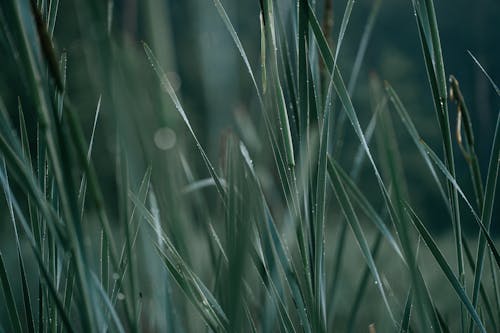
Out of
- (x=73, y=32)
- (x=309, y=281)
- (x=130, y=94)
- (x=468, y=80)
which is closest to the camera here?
(x=130, y=94)

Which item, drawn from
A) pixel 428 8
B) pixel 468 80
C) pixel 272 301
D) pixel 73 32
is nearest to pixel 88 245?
pixel 272 301

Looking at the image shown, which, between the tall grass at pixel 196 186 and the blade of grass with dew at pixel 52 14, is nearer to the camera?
the tall grass at pixel 196 186

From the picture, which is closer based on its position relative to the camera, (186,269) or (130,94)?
(130,94)

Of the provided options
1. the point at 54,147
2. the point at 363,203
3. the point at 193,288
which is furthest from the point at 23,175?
the point at 363,203

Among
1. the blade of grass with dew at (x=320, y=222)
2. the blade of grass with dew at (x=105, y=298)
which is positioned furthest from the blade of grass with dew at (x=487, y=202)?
the blade of grass with dew at (x=105, y=298)

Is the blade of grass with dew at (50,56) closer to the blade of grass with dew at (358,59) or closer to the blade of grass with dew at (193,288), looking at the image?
the blade of grass with dew at (193,288)

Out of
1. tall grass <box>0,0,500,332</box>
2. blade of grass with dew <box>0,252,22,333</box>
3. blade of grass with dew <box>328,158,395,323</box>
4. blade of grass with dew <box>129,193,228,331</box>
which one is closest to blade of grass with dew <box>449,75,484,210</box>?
tall grass <box>0,0,500,332</box>

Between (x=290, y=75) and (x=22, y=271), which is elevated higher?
(x=290, y=75)

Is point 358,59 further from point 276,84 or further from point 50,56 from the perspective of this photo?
point 50,56

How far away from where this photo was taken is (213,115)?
335mm

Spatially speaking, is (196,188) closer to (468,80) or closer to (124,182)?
(124,182)

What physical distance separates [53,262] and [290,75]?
0.22 meters

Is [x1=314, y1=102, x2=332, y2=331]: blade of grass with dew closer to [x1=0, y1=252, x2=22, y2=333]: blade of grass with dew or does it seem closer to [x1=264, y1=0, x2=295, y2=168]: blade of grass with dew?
[x1=264, y1=0, x2=295, y2=168]: blade of grass with dew

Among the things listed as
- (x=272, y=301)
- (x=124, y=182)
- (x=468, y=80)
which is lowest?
(x=468, y=80)
